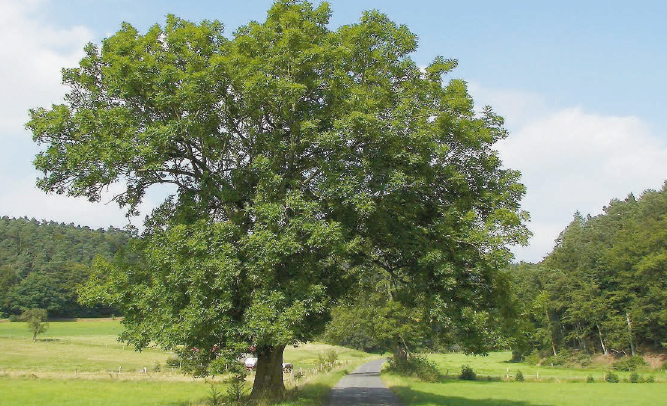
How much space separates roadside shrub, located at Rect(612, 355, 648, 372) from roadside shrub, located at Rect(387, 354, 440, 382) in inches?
1598

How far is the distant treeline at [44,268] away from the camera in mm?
122375

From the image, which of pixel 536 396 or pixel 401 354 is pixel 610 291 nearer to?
pixel 401 354

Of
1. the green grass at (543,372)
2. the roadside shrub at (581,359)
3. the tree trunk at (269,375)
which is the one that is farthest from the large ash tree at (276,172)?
the roadside shrub at (581,359)

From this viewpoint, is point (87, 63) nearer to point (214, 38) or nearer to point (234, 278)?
point (214, 38)

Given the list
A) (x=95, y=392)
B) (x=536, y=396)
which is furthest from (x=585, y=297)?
(x=95, y=392)

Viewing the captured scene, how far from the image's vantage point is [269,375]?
790 inches

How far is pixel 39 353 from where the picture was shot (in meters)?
64.1

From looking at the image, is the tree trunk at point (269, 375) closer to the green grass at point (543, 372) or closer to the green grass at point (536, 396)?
the green grass at point (536, 396)

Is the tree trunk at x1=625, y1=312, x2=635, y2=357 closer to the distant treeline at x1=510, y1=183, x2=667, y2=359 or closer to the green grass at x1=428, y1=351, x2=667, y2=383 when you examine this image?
the distant treeline at x1=510, y1=183, x2=667, y2=359

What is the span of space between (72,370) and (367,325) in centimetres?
2982

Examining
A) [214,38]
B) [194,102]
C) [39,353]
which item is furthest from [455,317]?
[39,353]

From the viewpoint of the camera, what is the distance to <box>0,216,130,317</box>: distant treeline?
122375 mm

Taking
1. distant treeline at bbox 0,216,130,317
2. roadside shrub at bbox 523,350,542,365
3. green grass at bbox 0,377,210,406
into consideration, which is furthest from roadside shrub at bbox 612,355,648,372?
distant treeline at bbox 0,216,130,317

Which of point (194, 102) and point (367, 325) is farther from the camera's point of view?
point (367, 325)
